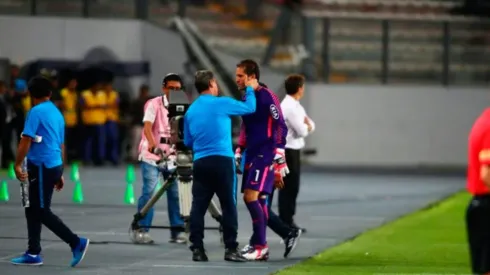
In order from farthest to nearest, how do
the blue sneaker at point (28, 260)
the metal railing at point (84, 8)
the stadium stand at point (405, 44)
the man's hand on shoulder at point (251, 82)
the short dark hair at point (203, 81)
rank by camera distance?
1. the stadium stand at point (405, 44)
2. the metal railing at point (84, 8)
3. the man's hand on shoulder at point (251, 82)
4. the short dark hair at point (203, 81)
5. the blue sneaker at point (28, 260)

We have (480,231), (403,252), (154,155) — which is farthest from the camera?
(154,155)

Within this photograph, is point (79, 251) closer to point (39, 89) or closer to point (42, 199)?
point (42, 199)

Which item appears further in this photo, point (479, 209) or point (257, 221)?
point (257, 221)

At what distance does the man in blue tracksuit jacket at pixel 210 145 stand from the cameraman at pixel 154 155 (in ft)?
6.98

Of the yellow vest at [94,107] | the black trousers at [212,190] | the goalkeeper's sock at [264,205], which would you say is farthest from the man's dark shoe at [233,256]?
the yellow vest at [94,107]

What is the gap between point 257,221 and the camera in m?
14.5

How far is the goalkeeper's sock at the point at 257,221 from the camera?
14.4 m

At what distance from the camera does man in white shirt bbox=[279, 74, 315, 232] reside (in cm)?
1698

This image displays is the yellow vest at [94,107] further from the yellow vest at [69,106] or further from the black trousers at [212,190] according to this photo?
the black trousers at [212,190]

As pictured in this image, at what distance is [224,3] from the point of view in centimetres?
3494

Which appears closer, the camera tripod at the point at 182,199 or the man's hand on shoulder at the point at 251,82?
the man's hand on shoulder at the point at 251,82

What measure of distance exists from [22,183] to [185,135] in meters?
1.69

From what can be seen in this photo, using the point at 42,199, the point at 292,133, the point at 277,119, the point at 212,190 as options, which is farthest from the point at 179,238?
the point at 42,199

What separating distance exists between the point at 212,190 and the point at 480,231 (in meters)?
5.29
